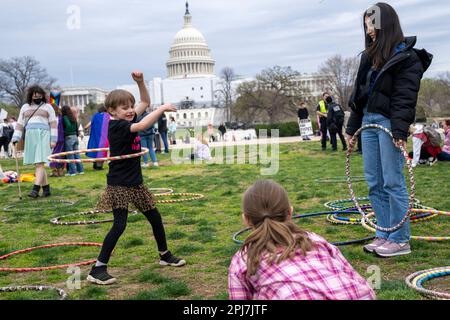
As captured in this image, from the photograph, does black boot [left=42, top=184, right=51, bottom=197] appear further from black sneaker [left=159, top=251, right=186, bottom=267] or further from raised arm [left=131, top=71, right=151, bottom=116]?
black sneaker [left=159, top=251, right=186, bottom=267]

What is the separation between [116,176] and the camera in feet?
18.5

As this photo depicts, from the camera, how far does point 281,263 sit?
3.02 meters

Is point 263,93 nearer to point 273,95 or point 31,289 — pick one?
point 273,95

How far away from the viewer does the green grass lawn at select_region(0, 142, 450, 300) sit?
17.0 ft

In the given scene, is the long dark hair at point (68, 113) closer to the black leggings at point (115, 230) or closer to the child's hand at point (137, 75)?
the child's hand at point (137, 75)

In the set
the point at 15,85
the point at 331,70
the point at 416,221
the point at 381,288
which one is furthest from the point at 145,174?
the point at 331,70

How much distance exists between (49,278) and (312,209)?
450 cm

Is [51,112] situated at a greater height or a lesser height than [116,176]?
greater

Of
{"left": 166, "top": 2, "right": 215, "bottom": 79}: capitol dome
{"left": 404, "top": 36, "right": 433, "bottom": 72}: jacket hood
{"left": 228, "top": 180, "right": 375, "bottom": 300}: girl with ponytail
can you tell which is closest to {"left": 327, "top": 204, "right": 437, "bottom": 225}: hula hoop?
{"left": 404, "top": 36, "right": 433, "bottom": 72}: jacket hood

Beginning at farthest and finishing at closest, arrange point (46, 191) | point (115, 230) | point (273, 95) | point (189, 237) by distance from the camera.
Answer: point (273, 95)
point (46, 191)
point (189, 237)
point (115, 230)

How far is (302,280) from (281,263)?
0.46 ft

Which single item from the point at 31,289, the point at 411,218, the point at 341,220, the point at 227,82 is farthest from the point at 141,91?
the point at 227,82

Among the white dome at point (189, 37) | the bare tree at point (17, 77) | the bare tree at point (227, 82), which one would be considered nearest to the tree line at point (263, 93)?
the bare tree at point (17, 77)

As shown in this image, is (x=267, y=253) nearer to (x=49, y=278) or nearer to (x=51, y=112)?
(x=49, y=278)
